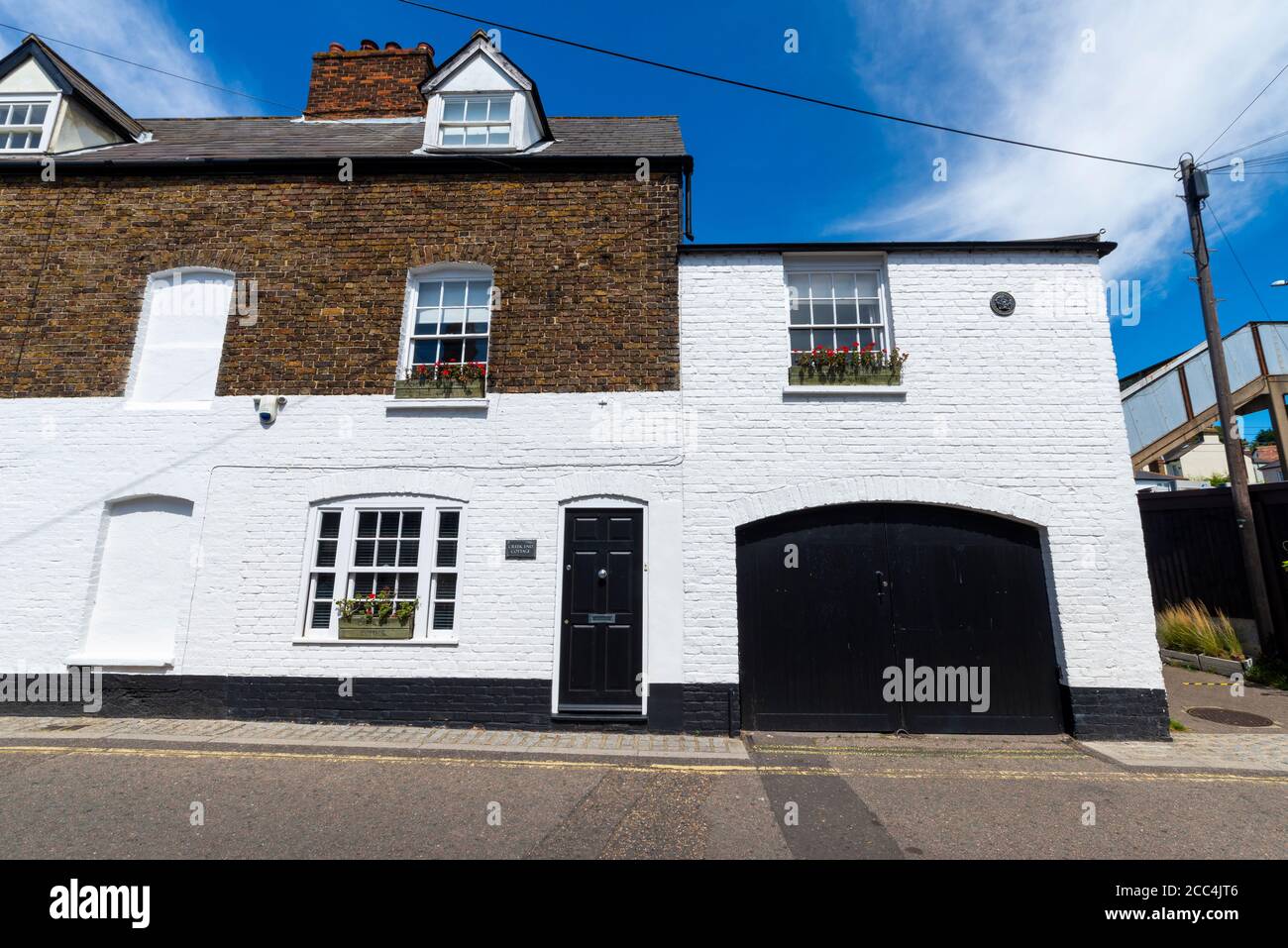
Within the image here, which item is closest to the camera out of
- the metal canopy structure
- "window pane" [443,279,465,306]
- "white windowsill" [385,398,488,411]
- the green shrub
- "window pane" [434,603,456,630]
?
"window pane" [434,603,456,630]

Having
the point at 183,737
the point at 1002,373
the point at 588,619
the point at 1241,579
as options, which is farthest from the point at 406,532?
the point at 1241,579

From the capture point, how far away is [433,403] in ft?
24.8

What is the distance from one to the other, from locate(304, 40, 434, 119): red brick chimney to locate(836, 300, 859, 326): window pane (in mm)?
8874

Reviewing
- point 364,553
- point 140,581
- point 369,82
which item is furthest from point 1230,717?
point 369,82

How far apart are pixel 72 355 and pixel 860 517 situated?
10.8 metres

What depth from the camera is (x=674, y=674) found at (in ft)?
22.4

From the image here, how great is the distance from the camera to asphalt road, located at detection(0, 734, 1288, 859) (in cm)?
406

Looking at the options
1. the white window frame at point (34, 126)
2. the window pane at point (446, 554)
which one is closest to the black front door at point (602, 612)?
the window pane at point (446, 554)

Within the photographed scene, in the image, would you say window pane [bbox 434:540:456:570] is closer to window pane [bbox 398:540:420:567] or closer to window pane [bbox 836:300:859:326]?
window pane [bbox 398:540:420:567]

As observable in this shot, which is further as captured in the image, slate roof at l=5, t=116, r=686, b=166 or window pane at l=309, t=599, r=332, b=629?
slate roof at l=5, t=116, r=686, b=166

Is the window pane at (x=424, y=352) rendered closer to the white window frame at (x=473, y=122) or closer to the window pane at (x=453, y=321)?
the window pane at (x=453, y=321)

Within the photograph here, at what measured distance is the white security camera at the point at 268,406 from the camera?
7.58 metres

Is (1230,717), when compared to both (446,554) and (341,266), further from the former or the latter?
(341,266)

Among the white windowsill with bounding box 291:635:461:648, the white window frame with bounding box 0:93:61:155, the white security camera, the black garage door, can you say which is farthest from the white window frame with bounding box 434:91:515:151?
the white windowsill with bounding box 291:635:461:648
